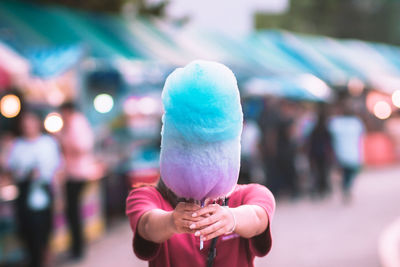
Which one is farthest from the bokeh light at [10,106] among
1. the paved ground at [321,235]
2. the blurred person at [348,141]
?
the blurred person at [348,141]

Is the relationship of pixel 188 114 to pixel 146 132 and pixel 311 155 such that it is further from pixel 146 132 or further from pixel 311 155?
pixel 311 155

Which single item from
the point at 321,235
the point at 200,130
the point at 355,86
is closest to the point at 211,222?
the point at 200,130

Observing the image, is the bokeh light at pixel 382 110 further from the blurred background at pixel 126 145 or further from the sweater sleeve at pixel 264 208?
the sweater sleeve at pixel 264 208

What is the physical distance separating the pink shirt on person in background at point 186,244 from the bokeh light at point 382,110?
1890 centimetres

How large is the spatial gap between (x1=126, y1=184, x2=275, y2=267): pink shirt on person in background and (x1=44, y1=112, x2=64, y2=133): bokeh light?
20.6 ft

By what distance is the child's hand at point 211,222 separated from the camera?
1494 millimetres

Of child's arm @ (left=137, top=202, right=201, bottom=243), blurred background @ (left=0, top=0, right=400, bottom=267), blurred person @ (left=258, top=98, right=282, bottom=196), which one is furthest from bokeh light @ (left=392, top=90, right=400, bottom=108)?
child's arm @ (left=137, top=202, right=201, bottom=243)

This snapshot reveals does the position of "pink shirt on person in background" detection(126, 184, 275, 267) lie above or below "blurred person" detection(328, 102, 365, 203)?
above

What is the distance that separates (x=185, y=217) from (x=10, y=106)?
6802 millimetres

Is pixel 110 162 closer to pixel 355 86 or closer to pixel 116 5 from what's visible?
pixel 116 5

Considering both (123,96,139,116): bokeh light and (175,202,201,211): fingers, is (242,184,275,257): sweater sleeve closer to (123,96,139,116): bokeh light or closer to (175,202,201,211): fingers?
(175,202,201,211): fingers

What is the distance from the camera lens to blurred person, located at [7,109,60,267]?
505 centimetres

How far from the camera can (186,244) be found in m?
1.79

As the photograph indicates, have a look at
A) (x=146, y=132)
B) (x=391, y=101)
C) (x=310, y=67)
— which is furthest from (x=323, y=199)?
(x=391, y=101)
